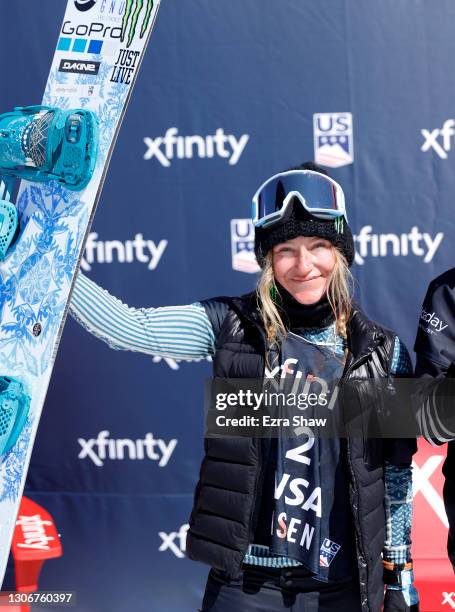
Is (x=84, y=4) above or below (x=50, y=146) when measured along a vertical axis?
above

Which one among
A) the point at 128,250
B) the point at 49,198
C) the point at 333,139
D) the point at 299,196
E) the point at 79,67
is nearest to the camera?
the point at 299,196

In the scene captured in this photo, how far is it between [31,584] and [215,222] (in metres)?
1.73

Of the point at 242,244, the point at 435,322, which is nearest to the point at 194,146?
the point at 242,244

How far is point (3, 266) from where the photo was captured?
7.64 feet

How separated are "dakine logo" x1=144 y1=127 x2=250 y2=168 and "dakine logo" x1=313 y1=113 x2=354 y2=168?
300 mm

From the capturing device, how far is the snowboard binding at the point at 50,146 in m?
2.10

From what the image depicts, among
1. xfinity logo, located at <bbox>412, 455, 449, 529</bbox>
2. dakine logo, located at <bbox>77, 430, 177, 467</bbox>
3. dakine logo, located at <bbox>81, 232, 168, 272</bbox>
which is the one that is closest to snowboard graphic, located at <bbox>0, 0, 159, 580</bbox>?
dakine logo, located at <bbox>81, 232, 168, 272</bbox>

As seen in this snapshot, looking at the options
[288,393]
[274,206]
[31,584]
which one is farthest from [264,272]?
[31,584]

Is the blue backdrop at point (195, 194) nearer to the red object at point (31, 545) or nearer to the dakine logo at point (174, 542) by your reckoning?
the dakine logo at point (174, 542)

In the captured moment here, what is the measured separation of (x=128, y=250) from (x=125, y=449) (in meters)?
0.87

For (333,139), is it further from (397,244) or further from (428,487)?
(428,487)

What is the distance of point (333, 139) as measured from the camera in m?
3.42

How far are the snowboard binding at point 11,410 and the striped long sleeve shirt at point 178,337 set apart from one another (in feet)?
1.05

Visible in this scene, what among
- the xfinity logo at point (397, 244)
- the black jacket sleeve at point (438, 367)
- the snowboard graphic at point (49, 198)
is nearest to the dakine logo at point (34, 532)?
the snowboard graphic at point (49, 198)
